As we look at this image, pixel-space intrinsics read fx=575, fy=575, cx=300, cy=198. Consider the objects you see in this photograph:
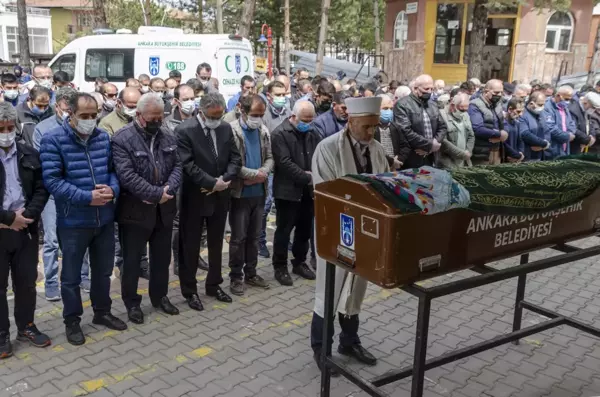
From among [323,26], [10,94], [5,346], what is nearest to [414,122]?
[5,346]

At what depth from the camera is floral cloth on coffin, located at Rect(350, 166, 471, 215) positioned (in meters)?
2.82

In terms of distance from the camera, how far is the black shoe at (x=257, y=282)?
596cm

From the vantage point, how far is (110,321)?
495 cm

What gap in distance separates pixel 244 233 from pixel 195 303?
2.73ft

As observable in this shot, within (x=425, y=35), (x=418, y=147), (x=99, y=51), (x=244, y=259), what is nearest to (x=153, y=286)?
(x=244, y=259)

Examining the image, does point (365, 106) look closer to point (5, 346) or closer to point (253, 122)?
point (253, 122)

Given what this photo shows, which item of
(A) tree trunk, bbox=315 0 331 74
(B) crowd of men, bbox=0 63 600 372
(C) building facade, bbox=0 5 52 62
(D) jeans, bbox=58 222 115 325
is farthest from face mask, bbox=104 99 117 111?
(C) building facade, bbox=0 5 52 62

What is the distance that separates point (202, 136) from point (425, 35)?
2253cm

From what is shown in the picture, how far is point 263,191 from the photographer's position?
19.2ft

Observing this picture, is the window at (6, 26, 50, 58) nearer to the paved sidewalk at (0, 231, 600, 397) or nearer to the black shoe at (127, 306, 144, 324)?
the black shoe at (127, 306, 144, 324)

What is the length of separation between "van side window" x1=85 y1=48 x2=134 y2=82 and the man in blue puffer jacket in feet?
31.4

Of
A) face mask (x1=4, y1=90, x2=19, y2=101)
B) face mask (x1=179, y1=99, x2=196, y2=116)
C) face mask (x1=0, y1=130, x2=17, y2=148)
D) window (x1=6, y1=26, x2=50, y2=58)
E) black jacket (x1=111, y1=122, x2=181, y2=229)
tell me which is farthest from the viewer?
window (x1=6, y1=26, x2=50, y2=58)

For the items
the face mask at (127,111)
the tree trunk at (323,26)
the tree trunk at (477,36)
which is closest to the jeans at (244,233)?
the face mask at (127,111)

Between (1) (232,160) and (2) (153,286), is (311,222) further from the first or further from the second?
(2) (153,286)
